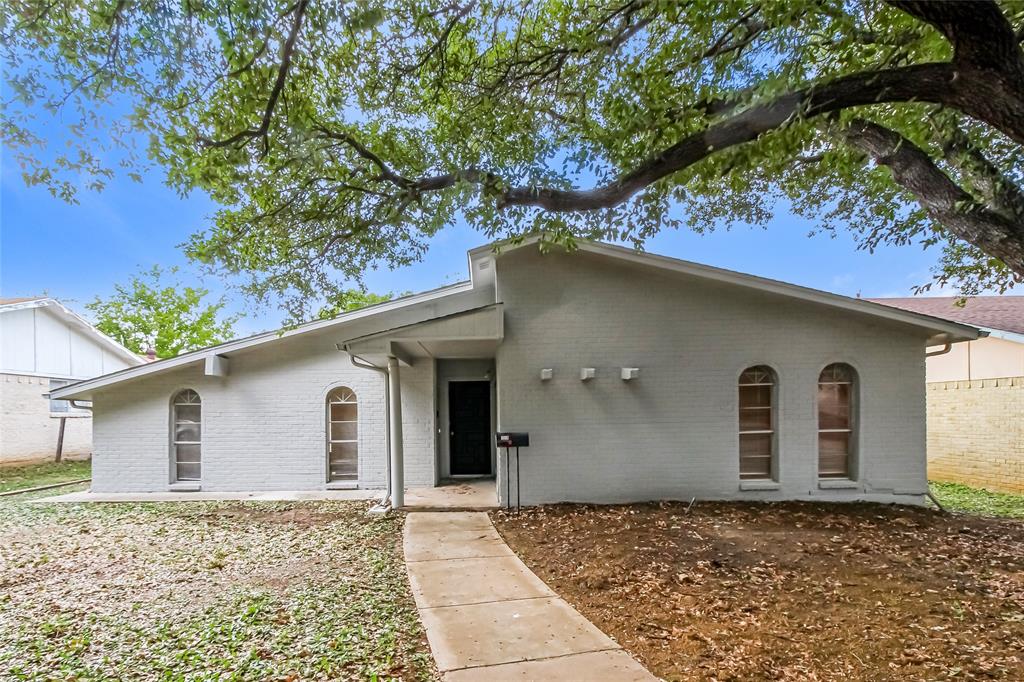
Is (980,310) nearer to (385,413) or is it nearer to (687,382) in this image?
(687,382)

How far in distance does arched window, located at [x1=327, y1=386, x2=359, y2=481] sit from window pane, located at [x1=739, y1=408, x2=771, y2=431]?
6952mm

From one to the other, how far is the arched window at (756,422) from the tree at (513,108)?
3217 millimetres

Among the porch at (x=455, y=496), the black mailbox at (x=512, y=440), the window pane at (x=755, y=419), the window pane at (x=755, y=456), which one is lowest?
the porch at (x=455, y=496)

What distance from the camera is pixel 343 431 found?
962 cm

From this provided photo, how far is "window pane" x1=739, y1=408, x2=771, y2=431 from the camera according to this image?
27.1 feet

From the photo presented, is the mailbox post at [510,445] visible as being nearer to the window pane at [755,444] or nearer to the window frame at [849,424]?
the window pane at [755,444]

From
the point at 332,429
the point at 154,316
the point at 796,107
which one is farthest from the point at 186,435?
the point at 154,316

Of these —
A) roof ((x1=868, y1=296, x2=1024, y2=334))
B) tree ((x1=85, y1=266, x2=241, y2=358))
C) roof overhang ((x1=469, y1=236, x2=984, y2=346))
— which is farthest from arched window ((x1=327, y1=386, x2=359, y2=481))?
tree ((x1=85, y1=266, x2=241, y2=358))

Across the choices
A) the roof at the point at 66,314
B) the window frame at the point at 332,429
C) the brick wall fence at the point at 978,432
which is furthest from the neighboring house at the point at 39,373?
the brick wall fence at the point at 978,432

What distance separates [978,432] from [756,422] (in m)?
6.56

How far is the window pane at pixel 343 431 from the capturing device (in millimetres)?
9602

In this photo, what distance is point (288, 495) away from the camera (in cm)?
900

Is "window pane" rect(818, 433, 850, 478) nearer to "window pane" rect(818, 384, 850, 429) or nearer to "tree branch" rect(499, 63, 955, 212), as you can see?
"window pane" rect(818, 384, 850, 429)

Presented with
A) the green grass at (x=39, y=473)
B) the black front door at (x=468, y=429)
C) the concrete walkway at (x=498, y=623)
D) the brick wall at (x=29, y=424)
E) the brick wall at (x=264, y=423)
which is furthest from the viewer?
the brick wall at (x=29, y=424)
